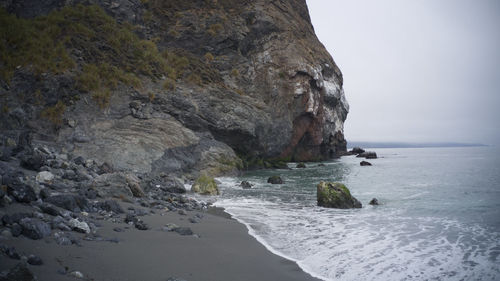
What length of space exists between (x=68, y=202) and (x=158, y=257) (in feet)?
7.88

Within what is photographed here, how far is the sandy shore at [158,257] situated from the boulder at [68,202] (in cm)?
68

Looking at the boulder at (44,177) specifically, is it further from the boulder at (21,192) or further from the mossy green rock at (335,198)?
the mossy green rock at (335,198)

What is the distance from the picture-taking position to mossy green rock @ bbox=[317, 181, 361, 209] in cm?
1131

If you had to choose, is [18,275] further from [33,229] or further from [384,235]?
[384,235]

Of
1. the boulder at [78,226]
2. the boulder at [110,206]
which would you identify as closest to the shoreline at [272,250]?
the boulder at [110,206]

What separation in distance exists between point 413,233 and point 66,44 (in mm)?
25388

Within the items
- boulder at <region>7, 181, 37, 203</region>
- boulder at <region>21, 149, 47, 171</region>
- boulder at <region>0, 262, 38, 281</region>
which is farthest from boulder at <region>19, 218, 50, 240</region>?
boulder at <region>21, 149, 47, 171</region>

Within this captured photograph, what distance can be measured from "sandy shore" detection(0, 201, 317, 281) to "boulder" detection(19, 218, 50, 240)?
→ 0.09 metres

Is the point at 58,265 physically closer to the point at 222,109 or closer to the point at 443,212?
the point at 443,212

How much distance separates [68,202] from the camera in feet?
18.4

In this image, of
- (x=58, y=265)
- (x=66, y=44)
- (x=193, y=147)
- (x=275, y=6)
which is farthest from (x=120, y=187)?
(x=275, y=6)

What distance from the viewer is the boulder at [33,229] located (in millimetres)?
3801

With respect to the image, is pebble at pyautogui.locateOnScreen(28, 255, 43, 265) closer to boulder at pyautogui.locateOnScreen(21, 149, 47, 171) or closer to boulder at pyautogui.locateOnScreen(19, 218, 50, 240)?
boulder at pyautogui.locateOnScreen(19, 218, 50, 240)

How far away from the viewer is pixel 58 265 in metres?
3.36
